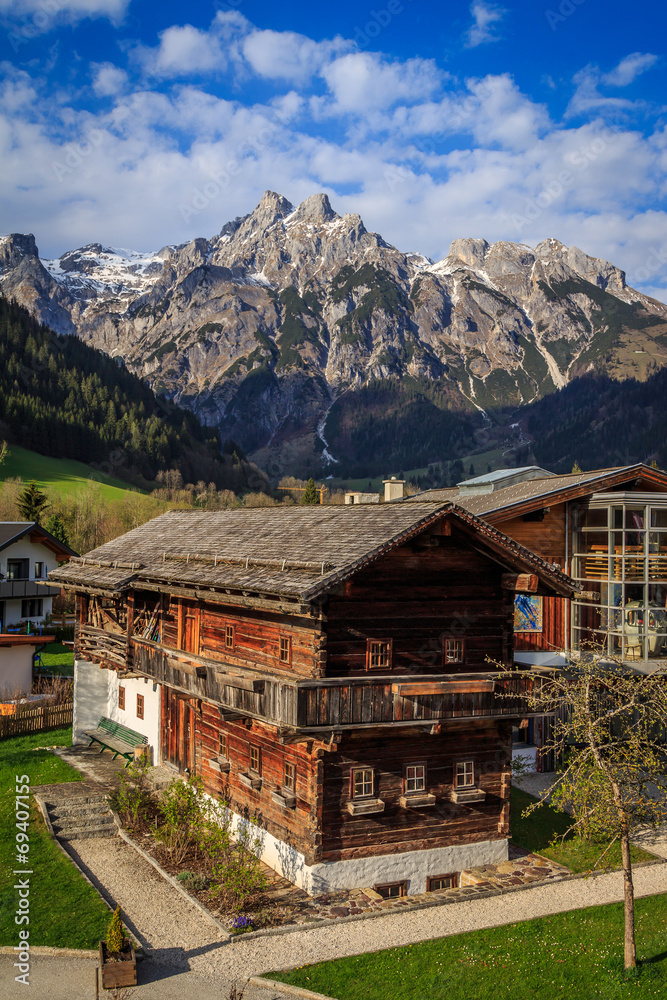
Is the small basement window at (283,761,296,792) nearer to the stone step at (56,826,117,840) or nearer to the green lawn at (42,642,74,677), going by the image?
the stone step at (56,826,117,840)

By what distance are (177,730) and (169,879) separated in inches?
316

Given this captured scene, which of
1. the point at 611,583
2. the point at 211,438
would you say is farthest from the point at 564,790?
the point at 211,438

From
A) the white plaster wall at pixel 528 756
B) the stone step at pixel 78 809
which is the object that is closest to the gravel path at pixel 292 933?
the stone step at pixel 78 809

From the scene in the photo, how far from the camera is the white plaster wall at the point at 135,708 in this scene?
30.2m

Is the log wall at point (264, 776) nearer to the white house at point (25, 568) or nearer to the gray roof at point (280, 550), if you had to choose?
the gray roof at point (280, 550)

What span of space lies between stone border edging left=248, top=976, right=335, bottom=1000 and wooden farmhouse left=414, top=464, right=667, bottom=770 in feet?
56.7

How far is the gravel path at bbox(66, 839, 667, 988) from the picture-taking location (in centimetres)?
1739

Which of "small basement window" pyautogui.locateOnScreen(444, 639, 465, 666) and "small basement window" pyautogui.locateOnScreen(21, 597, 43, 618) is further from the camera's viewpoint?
"small basement window" pyautogui.locateOnScreen(21, 597, 43, 618)

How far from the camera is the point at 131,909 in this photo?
1967 cm

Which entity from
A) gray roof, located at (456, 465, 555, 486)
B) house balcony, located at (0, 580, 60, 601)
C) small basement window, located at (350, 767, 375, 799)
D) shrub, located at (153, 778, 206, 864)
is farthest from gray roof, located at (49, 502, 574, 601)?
house balcony, located at (0, 580, 60, 601)

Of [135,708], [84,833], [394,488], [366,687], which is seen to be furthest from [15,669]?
[366,687]

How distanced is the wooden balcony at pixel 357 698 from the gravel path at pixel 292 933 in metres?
4.74

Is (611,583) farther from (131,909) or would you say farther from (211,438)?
(211,438)

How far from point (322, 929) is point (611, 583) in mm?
19000
